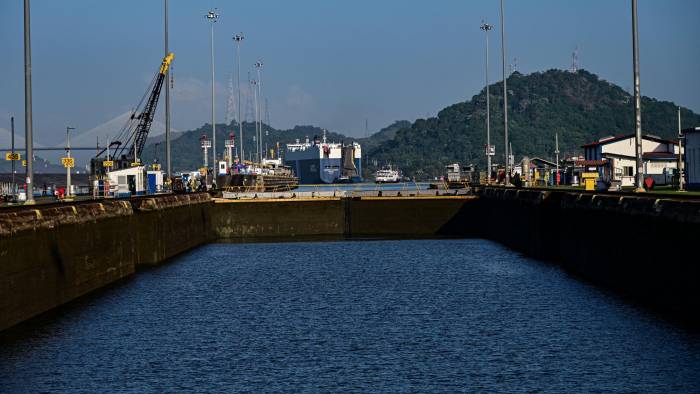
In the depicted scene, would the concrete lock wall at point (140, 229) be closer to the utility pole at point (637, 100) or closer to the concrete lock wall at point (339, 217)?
the concrete lock wall at point (339, 217)

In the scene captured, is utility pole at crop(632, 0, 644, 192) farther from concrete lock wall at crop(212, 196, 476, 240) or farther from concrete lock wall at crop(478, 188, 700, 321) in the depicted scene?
concrete lock wall at crop(212, 196, 476, 240)

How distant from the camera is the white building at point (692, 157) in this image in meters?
79.8

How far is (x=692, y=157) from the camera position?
267 ft

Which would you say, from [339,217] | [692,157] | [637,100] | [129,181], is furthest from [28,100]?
[129,181]

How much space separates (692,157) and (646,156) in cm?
4087

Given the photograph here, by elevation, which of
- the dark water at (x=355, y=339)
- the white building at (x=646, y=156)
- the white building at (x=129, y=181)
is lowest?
the dark water at (x=355, y=339)

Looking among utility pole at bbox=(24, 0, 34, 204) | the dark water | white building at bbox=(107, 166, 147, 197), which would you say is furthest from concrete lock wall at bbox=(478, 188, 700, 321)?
white building at bbox=(107, 166, 147, 197)

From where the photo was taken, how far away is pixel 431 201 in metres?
82.8

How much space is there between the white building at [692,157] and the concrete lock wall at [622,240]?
20.8 m

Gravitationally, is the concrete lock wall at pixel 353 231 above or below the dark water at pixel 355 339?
above

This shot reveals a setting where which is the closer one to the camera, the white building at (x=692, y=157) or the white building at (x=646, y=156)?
the white building at (x=692, y=157)

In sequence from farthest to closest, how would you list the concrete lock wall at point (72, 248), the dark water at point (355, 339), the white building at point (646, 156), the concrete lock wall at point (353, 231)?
the white building at point (646, 156) → the concrete lock wall at point (353, 231) → the concrete lock wall at point (72, 248) → the dark water at point (355, 339)

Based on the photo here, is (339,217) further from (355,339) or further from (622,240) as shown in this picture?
(355,339)

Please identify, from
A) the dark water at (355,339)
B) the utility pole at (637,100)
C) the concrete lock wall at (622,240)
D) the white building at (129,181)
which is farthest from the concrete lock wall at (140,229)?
the utility pole at (637,100)
